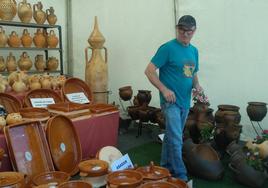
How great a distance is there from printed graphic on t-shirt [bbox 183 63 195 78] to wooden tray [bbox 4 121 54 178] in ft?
3.54

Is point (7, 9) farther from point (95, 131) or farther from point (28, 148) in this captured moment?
point (28, 148)

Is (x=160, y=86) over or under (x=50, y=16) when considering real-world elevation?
under

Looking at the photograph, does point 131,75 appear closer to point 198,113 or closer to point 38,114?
point 198,113

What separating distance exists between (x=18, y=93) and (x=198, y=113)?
5.45ft

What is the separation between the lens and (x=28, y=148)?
2045mm

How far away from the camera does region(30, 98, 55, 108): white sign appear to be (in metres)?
2.60

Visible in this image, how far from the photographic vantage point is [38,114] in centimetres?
227

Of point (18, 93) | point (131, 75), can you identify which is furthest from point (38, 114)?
point (131, 75)

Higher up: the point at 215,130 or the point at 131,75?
the point at 131,75

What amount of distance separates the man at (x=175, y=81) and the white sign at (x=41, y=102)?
1042mm

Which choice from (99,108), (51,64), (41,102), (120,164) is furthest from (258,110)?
(51,64)

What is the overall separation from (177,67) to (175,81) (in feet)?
0.32

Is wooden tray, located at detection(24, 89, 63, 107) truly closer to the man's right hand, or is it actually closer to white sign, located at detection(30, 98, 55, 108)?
white sign, located at detection(30, 98, 55, 108)

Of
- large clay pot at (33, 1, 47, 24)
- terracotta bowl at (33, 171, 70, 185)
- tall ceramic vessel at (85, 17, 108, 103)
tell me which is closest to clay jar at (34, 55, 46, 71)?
large clay pot at (33, 1, 47, 24)
